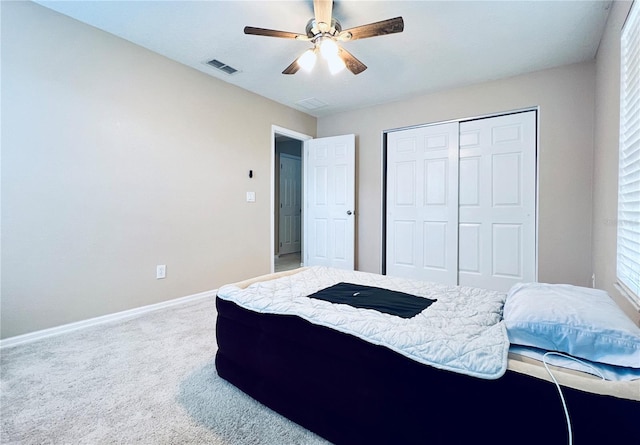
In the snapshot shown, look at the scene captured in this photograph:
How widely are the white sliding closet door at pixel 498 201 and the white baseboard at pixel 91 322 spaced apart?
3.18m

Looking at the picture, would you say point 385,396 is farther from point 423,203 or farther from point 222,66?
point 222,66

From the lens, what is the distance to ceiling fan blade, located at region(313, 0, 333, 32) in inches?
78.7

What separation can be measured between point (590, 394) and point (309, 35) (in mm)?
2519

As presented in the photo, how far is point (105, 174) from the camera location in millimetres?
2570

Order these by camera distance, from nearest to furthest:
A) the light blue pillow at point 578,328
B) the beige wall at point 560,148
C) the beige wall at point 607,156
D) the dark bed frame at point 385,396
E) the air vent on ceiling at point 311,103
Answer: the dark bed frame at point 385,396 < the light blue pillow at point 578,328 < the beige wall at point 607,156 < the beige wall at point 560,148 < the air vent on ceiling at point 311,103

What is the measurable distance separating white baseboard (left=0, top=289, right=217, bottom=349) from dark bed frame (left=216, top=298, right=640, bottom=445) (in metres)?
1.62

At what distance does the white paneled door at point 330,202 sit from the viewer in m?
4.35

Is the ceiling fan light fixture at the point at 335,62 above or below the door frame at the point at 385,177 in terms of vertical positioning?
above

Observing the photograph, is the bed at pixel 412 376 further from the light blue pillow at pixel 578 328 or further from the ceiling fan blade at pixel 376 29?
the ceiling fan blade at pixel 376 29

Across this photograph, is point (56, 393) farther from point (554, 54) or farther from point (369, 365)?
point (554, 54)

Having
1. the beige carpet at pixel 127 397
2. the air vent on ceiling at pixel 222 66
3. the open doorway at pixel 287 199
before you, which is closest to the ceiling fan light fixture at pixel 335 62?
the air vent on ceiling at pixel 222 66

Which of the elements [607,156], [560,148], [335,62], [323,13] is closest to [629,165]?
[607,156]

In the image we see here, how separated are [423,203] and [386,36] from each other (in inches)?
81.2

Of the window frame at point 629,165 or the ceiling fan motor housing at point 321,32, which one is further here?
the ceiling fan motor housing at point 321,32
